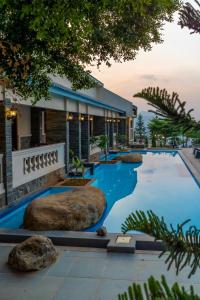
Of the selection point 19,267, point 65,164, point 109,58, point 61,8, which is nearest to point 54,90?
point 65,164

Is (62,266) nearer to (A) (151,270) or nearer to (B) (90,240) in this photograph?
(B) (90,240)

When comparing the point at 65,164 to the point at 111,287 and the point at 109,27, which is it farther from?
the point at 111,287

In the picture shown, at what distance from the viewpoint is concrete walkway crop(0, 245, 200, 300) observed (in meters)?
4.43

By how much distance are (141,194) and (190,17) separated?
12.0m

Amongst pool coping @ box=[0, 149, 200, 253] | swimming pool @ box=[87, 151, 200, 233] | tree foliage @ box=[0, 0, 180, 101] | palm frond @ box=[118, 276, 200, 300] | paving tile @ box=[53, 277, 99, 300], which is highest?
tree foliage @ box=[0, 0, 180, 101]

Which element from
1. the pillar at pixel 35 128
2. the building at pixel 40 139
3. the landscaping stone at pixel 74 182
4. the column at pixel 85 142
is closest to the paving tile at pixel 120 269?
the building at pixel 40 139

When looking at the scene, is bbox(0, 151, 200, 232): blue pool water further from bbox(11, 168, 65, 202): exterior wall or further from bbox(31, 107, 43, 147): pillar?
bbox(31, 107, 43, 147): pillar

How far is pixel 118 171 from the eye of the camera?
18391 mm

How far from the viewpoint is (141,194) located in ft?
42.1

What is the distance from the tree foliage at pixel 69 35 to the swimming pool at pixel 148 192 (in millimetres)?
4049

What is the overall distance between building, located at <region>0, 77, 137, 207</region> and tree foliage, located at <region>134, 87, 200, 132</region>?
17.0 ft

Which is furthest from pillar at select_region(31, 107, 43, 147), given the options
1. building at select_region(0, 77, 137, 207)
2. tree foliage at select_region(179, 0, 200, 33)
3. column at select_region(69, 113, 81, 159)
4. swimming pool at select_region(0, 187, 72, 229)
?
A: tree foliage at select_region(179, 0, 200, 33)

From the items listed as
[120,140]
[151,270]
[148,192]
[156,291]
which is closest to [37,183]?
[148,192]

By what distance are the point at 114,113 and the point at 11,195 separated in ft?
78.0
